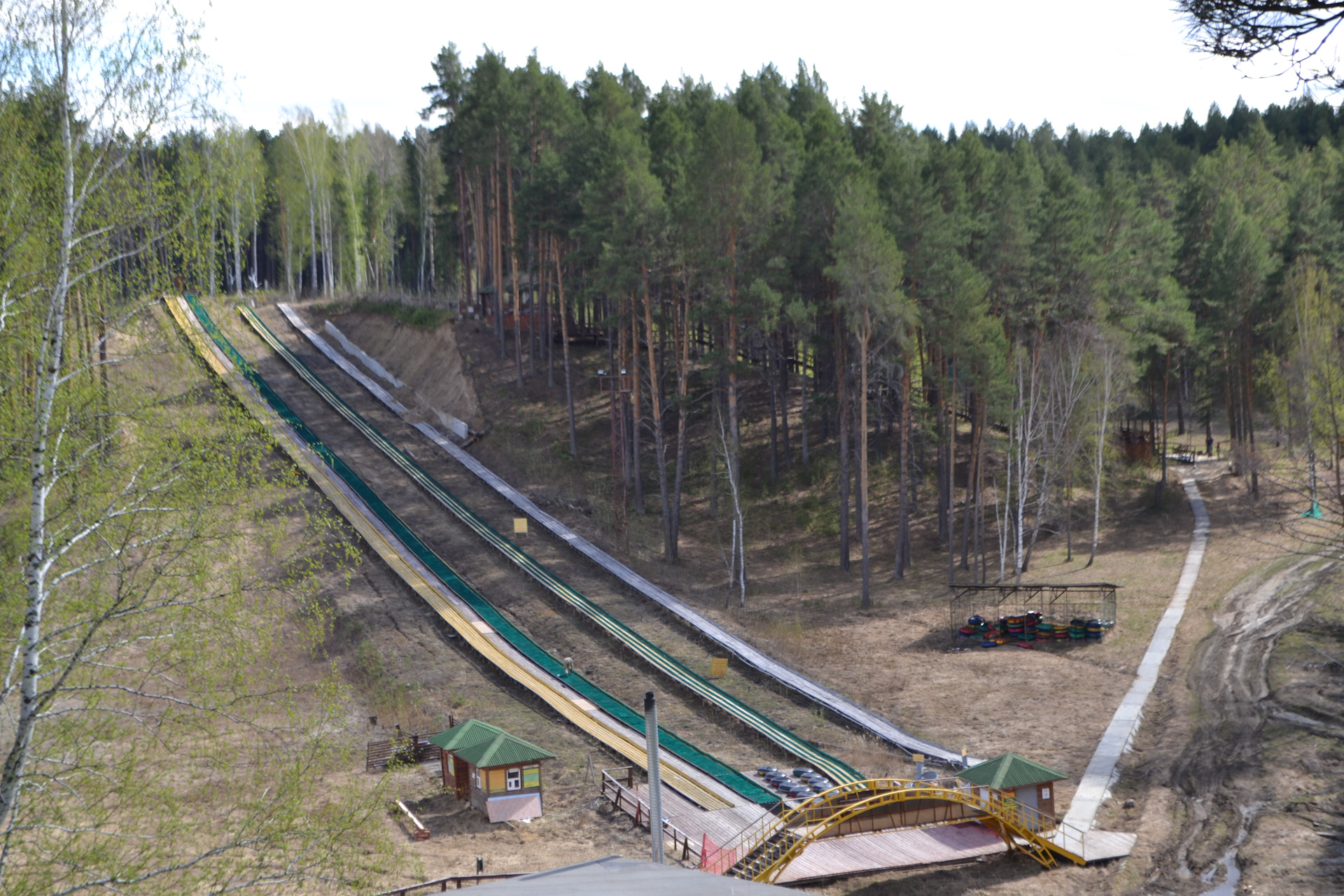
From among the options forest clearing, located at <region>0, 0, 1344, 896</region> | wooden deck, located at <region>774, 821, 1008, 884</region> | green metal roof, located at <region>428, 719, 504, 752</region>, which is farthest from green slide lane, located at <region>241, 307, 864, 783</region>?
green metal roof, located at <region>428, 719, 504, 752</region>

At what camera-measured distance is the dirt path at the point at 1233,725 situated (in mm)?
21719

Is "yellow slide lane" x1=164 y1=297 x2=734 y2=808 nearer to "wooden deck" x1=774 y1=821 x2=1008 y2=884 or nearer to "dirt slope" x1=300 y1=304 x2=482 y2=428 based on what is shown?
"wooden deck" x1=774 y1=821 x2=1008 y2=884

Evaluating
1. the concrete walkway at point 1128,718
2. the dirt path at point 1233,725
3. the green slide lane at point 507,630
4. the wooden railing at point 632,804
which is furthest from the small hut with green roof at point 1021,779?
the wooden railing at point 632,804

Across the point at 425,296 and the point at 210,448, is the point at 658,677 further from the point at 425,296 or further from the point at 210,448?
the point at 425,296

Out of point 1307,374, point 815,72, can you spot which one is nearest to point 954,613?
point 1307,374

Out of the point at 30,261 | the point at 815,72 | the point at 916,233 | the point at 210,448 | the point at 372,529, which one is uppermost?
the point at 815,72

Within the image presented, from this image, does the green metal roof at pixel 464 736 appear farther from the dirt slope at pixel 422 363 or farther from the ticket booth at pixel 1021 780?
the dirt slope at pixel 422 363

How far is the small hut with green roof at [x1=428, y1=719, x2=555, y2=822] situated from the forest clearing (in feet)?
0.38

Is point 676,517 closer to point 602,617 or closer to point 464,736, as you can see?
point 602,617

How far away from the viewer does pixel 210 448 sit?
928 centimetres

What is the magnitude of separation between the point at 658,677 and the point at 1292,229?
125 feet

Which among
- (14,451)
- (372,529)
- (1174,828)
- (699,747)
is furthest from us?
(372,529)

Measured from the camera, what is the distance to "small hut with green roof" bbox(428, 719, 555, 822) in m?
24.6

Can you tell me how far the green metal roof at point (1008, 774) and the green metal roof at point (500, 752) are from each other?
9.65 meters
